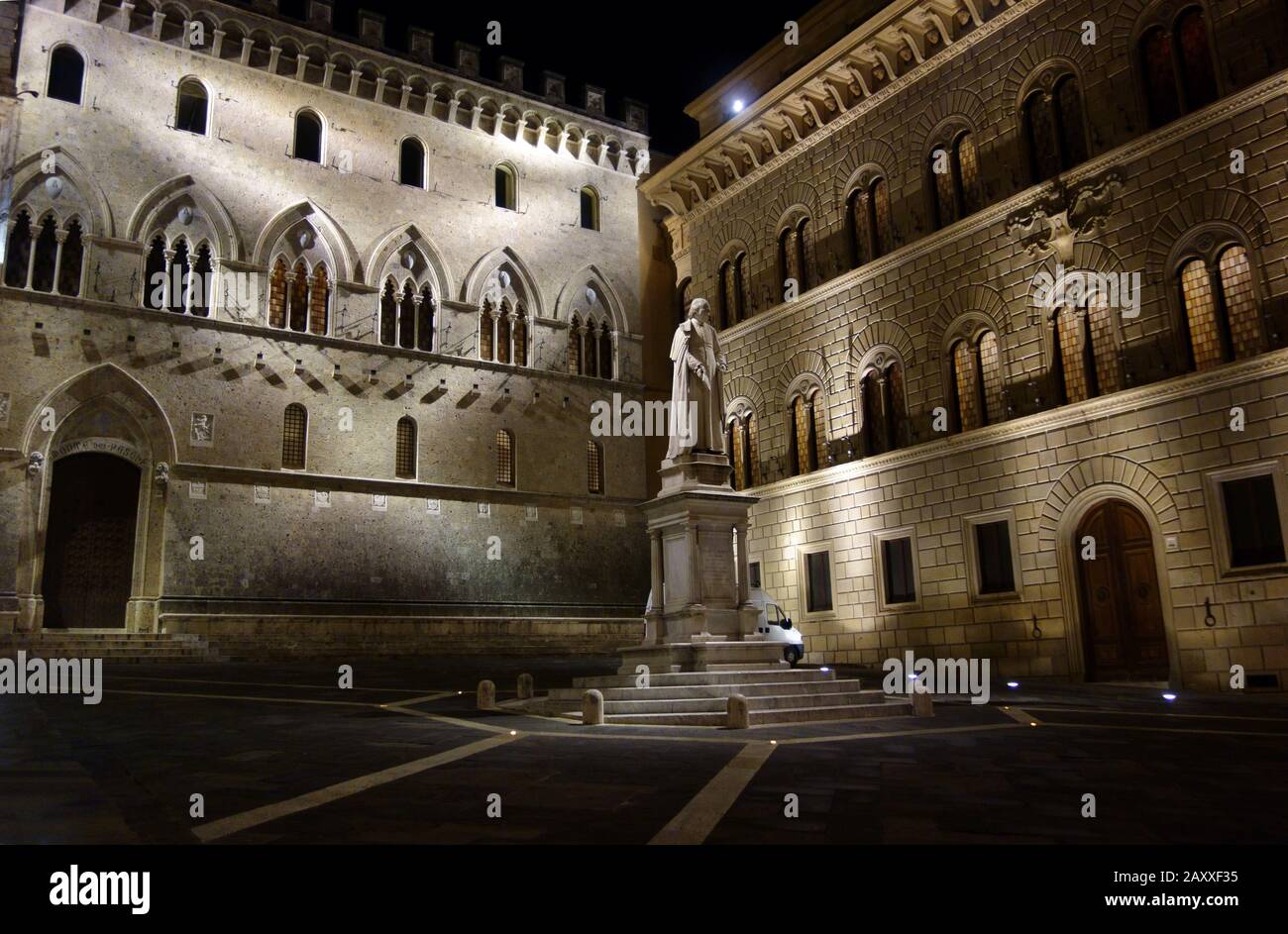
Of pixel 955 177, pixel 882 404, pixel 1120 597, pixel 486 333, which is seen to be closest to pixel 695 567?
pixel 1120 597

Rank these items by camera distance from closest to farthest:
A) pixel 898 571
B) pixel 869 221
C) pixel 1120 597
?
pixel 1120 597, pixel 898 571, pixel 869 221

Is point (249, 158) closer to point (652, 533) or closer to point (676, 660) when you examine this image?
point (652, 533)

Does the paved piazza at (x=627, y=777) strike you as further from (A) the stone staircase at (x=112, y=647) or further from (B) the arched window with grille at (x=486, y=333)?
(B) the arched window with grille at (x=486, y=333)

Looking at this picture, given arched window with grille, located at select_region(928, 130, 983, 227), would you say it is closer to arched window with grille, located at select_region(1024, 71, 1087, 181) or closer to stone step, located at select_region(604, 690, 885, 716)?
arched window with grille, located at select_region(1024, 71, 1087, 181)

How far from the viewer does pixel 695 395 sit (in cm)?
1410

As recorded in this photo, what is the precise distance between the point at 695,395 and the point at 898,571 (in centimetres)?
1045

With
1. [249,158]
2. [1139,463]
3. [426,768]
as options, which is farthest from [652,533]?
[249,158]

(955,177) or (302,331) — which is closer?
(955,177)

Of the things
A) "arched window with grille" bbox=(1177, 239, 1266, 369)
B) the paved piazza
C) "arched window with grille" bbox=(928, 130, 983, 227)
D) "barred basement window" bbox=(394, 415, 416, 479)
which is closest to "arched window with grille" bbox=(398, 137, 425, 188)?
"barred basement window" bbox=(394, 415, 416, 479)

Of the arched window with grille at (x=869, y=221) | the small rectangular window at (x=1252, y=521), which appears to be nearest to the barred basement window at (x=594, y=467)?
the arched window with grille at (x=869, y=221)

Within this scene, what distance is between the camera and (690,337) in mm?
14141

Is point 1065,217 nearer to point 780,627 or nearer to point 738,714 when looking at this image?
point 780,627

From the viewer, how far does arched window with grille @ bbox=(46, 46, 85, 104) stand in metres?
25.9
